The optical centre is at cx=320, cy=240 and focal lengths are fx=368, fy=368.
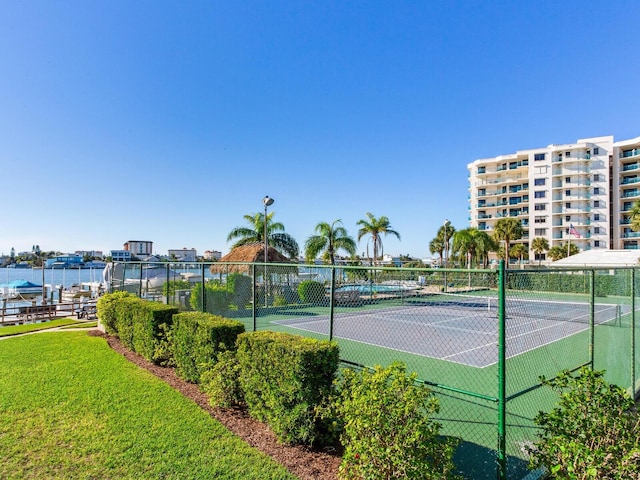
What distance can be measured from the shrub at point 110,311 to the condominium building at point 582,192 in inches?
2708

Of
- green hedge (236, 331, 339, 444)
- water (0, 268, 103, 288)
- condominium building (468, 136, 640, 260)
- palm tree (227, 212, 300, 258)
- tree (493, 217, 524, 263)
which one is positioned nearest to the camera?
green hedge (236, 331, 339, 444)

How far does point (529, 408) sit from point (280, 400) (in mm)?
4376

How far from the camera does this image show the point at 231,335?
6.20m

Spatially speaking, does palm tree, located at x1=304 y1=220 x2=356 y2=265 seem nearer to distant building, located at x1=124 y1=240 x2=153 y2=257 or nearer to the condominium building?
the condominium building

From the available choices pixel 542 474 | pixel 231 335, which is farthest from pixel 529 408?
pixel 231 335

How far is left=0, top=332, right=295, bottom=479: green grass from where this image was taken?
395 centimetres

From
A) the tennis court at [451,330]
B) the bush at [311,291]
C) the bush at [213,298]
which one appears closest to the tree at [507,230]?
the tennis court at [451,330]

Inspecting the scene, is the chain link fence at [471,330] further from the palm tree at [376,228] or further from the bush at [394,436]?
the palm tree at [376,228]

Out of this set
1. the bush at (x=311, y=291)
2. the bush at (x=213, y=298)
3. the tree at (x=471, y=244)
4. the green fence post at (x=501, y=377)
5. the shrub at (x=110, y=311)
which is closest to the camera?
the green fence post at (x=501, y=377)

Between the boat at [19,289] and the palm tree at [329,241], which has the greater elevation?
the palm tree at [329,241]

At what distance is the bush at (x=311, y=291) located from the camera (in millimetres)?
12425

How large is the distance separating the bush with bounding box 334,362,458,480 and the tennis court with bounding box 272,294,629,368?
5424 millimetres

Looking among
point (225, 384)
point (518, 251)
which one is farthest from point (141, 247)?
point (225, 384)

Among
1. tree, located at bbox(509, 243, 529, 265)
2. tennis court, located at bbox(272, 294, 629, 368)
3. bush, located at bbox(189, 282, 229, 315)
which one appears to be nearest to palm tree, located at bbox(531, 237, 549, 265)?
tree, located at bbox(509, 243, 529, 265)
